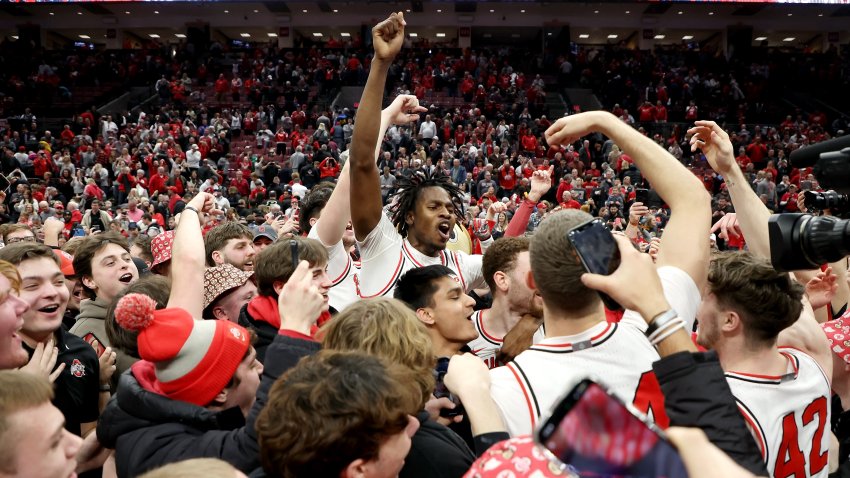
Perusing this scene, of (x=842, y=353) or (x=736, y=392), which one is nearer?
(x=736, y=392)

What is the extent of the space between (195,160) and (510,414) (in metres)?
19.8

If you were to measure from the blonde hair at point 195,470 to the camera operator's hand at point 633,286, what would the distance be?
93 centimetres

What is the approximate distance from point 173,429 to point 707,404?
5.04ft

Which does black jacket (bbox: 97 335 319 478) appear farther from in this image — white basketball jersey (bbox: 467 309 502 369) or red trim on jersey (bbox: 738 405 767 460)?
white basketball jersey (bbox: 467 309 502 369)

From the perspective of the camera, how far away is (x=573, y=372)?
6.78ft

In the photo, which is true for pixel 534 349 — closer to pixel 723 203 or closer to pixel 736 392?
pixel 736 392

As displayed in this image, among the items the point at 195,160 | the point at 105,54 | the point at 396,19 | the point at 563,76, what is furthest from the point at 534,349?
the point at 105,54

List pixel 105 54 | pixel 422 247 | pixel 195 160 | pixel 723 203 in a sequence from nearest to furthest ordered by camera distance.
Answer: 1. pixel 422 247
2. pixel 723 203
3. pixel 195 160
4. pixel 105 54

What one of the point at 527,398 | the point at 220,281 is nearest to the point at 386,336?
the point at 527,398


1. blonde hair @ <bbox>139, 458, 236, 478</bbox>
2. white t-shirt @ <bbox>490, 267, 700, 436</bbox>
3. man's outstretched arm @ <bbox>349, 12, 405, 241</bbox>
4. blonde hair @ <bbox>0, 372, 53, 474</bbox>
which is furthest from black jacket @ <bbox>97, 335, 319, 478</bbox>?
man's outstretched arm @ <bbox>349, 12, 405, 241</bbox>

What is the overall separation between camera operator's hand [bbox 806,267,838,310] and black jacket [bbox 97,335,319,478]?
243 centimetres

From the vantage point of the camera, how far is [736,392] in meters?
2.39

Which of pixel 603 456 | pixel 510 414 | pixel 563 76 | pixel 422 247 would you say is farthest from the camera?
pixel 563 76

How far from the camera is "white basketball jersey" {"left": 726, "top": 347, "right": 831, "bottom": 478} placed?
234 cm
